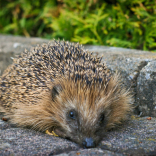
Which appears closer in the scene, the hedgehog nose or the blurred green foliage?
the hedgehog nose

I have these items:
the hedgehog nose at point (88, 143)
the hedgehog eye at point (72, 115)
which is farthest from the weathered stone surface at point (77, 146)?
the hedgehog eye at point (72, 115)

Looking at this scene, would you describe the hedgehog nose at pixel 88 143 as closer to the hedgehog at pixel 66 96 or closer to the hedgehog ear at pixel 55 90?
the hedgehog at pixel 66 96

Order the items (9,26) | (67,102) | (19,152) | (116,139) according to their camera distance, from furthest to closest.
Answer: (9,26) < (67,102) < (116,139) < (19,152)

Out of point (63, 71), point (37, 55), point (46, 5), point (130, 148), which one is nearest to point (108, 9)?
point (46, 5)

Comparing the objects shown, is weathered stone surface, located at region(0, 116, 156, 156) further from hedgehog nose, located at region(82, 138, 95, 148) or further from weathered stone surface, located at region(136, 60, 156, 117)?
weathered stone surface, located at region(136, 60, 156, 117)

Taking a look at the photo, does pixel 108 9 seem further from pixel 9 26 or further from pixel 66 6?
pixel 9 26

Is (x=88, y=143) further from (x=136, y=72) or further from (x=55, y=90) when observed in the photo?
(x=136, y=72)

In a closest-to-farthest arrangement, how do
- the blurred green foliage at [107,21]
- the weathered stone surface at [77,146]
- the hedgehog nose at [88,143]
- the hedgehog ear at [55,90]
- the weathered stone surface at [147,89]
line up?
the weathered stone surface at [77,146]
the hedgehog nose at [88,143]
the hedgehog ear at [55,90]
the weathered stone surface at [147,89]
the blurred green foliage at [107,21]

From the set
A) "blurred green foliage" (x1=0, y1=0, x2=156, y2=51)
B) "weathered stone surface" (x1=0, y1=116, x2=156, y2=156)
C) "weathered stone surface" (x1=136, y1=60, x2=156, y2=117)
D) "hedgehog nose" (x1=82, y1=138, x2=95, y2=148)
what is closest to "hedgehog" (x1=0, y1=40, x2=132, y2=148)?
"hedgehog nose" (x1=82, y1=138, x2=95, y2=148)
